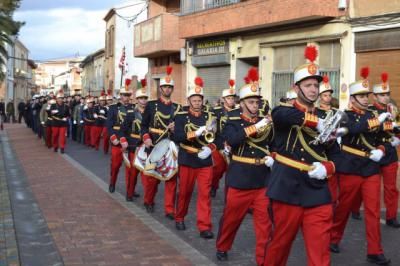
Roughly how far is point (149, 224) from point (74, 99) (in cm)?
2012

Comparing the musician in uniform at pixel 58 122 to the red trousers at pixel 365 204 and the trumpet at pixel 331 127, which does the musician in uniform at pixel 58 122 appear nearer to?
the red trousers at pixel 365 204

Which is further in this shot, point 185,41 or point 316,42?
point 185,41

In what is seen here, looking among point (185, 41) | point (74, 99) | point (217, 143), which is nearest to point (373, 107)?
point (217, 143)

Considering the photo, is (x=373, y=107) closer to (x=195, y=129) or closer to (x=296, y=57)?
(x=195, y=129)

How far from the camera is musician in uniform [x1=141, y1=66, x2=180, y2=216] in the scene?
9265 millimetres

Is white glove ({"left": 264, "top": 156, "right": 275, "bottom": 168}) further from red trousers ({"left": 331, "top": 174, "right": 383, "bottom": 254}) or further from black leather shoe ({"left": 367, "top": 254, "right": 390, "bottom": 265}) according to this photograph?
black leather shoe ({"left": 367, "top": 254, "right": 390, "bottom": 265})

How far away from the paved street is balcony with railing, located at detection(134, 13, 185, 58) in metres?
16.1

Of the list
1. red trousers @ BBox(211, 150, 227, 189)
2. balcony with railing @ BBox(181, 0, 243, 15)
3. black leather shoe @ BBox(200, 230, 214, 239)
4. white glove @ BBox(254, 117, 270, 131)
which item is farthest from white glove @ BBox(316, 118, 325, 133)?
balcony with railing @ BBox(181, 0, 243, 15)

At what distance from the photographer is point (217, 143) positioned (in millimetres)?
8852

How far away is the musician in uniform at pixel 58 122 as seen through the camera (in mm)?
A: 20078

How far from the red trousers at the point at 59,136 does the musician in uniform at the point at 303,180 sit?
15.6 meters

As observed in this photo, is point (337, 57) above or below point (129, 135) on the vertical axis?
above

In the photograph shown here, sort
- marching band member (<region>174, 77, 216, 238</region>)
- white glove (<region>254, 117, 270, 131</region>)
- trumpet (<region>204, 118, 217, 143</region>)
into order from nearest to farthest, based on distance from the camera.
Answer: white glove (<region>254, 117, 270, 131</region>) → trumpet (<region>204, 118, 217, 143</region>) → marching band member (<region>174, 77, 216, 238</region>)

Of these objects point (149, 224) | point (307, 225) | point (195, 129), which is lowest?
point (149, 224)
